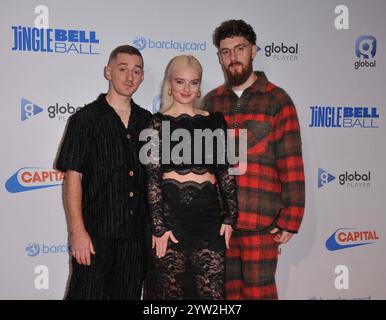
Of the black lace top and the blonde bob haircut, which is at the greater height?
the blonde bob haircut

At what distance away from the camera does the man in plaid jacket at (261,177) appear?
2.56 metres

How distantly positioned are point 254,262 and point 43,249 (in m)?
1.55

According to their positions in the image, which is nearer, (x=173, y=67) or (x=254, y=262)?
(x=173, y=67)

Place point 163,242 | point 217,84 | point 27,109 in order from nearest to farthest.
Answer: point 163,242 < point 27,109 < point 217,84

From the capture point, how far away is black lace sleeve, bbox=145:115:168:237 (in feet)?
7.18

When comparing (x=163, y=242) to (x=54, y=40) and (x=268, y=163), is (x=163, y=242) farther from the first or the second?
(x=54, y=40)

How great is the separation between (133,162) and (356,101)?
2.09 meters

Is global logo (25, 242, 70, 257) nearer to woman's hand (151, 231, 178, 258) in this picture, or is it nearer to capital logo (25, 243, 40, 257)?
capital logo (25, 243, 40, 257)

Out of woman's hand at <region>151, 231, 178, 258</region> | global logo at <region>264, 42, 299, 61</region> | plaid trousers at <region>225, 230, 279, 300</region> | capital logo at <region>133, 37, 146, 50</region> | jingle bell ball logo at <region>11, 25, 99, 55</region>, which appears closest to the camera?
woman's hand at <region>151, 231, 178, 258</region>

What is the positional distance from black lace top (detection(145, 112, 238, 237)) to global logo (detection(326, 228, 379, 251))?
57.4 inches

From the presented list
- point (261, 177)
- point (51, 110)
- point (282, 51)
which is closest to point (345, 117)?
point (282, 51)

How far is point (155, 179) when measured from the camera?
2.21 metres

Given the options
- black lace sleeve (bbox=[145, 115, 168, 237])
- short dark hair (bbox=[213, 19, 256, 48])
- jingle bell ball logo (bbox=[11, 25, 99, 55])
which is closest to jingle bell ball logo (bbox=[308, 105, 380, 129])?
short dark hair (bbox=[213, 19, 256, 48])

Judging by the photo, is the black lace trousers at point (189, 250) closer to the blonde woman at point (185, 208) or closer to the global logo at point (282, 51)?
the blonde woman at point (185, 208)
